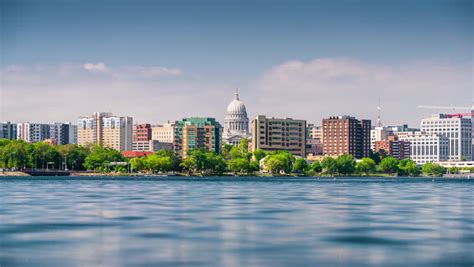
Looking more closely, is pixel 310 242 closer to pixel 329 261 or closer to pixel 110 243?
pixel 329 261

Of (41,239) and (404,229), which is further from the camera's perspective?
(404,229)

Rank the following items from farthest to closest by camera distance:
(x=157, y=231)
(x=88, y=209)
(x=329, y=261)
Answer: (x=88, y=209) → (x=157, y=231) → (x=329, y=261)

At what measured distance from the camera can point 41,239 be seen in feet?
103

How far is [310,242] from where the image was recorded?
3044cm

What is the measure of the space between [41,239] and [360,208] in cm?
2560

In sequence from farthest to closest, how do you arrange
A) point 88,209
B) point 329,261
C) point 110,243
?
1. point 88,209
2. point 110,243
3. point 329,261

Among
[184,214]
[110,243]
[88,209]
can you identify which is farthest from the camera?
[88,209]

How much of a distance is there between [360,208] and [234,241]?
2226 centimetres

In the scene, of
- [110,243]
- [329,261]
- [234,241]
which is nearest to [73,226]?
[110,243]

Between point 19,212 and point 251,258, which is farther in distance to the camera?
point 19,212

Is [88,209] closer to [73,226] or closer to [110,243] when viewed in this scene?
[73,226]

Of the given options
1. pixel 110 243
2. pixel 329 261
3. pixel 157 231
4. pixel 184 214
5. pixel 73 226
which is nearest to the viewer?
pixel 329 261

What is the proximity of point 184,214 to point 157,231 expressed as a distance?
10141 millimetres

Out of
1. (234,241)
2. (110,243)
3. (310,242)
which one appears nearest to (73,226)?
(110,243)
